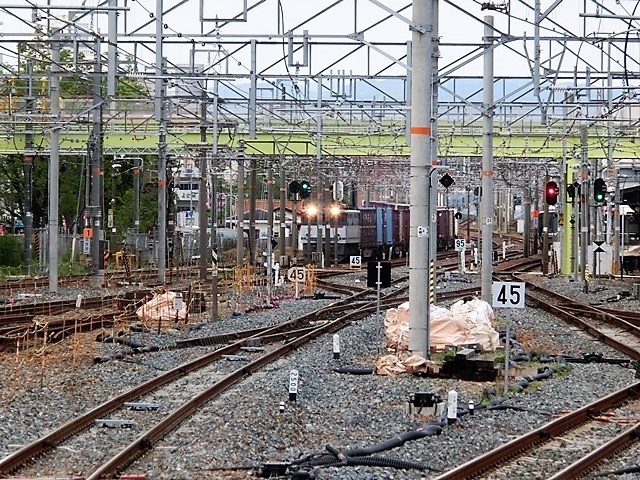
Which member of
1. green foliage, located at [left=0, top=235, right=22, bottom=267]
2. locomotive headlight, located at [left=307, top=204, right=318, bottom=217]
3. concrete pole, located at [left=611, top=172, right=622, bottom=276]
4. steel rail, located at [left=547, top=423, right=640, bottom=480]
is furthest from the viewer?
locomotive headlight, located at [left=307, top=204, right=318, bottom=217]

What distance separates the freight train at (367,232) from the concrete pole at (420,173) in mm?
31702

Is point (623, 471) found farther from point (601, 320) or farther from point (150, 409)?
point (601, 320)

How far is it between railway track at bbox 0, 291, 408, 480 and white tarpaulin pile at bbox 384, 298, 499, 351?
6.01 ft

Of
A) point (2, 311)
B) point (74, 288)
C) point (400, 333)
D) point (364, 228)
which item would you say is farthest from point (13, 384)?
point (364, 228)

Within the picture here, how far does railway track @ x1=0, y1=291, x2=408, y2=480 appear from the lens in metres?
9.73

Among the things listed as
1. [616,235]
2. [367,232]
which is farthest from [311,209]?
[616,235]

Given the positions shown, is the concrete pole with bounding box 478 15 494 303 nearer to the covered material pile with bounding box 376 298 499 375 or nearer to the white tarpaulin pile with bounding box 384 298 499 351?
the covered material pile with bounding box 376 298 499 375

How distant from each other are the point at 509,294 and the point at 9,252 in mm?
30768

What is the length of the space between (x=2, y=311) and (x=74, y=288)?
8.25 meters

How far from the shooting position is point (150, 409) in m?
12.8

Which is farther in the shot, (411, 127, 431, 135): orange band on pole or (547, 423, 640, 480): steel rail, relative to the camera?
(411, 127, 431, 135): orange band on pole

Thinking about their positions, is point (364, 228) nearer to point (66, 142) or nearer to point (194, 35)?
point (66, 142)

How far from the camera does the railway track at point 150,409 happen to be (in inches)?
383

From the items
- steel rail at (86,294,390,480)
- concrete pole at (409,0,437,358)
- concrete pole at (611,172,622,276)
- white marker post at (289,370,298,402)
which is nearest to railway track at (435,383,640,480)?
steel rail at (86,294,390,480)
